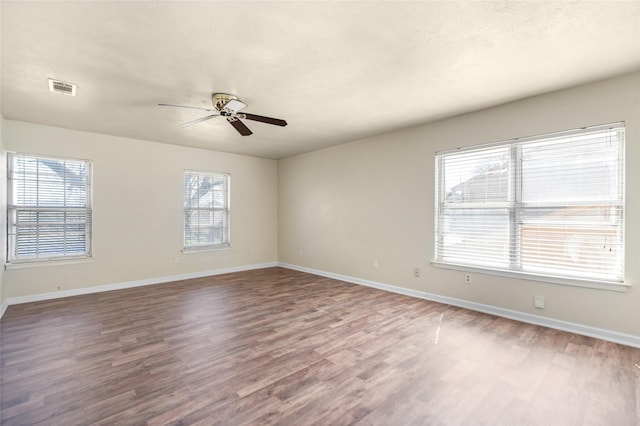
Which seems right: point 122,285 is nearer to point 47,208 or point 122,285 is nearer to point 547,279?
point 47,208

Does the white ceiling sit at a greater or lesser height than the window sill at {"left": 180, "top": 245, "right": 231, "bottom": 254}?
greater

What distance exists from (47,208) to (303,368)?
4.48 m

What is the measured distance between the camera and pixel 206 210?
5789 millimetres

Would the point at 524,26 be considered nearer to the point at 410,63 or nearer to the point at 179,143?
the point at 410,63

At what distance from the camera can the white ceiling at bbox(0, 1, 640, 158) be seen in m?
1.82

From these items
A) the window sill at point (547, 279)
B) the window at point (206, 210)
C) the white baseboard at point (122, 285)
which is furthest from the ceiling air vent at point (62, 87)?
the window sill at point (547, 279)

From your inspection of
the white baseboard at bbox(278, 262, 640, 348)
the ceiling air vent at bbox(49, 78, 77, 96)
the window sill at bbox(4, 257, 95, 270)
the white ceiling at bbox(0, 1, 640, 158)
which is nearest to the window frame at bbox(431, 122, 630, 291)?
the white baseboard at bbox(278, 262, 640, 348)

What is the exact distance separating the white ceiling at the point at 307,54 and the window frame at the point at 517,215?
1.69 feet

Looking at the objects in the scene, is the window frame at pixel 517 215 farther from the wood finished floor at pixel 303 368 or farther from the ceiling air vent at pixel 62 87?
the ceiling air vent at pixel 62 87

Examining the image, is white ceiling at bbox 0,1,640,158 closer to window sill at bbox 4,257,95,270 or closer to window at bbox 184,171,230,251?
window sill at bbox 4,257,95,270

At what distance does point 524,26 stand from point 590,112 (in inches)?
63.5

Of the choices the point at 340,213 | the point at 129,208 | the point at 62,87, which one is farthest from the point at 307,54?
the point at 129,208

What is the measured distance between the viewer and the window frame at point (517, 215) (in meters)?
2.75

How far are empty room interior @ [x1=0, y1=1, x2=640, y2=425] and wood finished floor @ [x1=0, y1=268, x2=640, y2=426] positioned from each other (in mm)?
23
